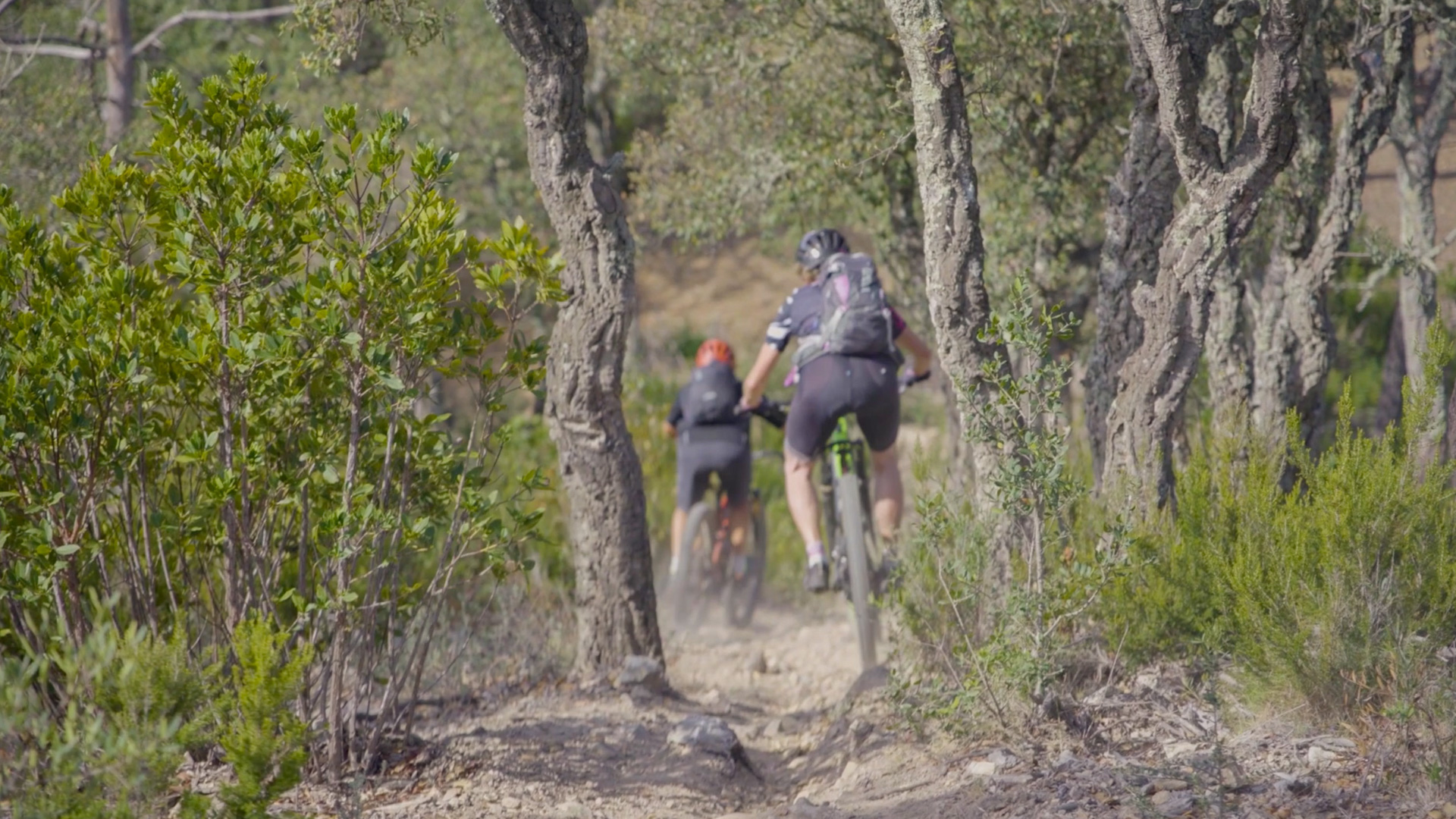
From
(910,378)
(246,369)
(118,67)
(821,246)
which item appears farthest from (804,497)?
(118,67)

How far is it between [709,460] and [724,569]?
99 cm

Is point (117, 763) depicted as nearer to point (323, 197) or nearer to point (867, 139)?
point (323, 197)

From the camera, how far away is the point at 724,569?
8609mm

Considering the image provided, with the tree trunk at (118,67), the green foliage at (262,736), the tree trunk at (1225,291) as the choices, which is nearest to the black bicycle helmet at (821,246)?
the tree trunk at (1225,291)

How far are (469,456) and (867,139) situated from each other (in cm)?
382

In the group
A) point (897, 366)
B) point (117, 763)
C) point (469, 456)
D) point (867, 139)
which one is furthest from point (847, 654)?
point (117, 763)

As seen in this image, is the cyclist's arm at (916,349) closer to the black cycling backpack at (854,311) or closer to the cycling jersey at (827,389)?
the cycling jersey at (827,389)

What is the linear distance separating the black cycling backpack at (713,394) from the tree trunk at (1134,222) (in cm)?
283

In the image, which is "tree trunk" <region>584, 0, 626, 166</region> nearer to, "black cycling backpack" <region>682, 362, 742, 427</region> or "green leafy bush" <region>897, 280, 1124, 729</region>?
"black cycling backpack" <region>682, 362, 742, 427</region>

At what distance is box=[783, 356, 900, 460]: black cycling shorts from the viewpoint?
21.1 feet

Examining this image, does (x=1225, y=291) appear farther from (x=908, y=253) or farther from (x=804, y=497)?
(x=908, y=253)

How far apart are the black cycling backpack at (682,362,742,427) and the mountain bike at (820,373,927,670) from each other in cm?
77

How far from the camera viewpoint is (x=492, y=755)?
183 inches

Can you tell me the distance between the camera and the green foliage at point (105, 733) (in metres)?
2.72
